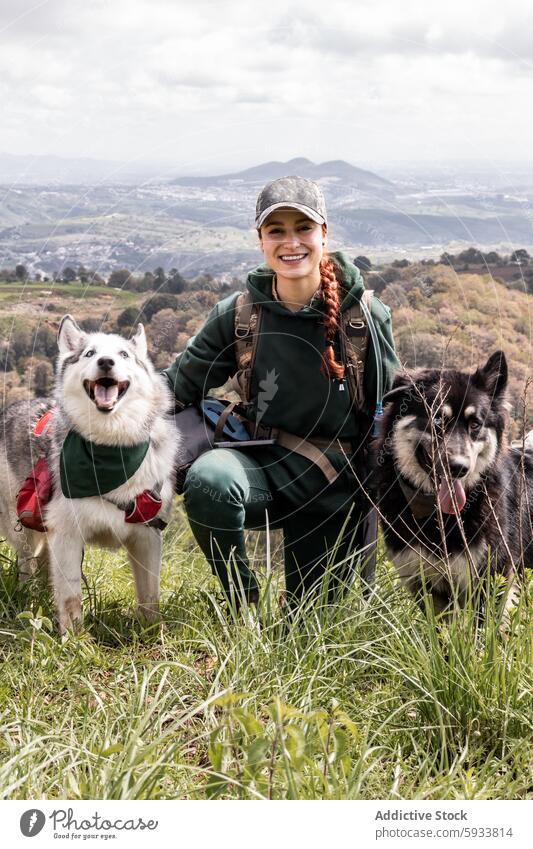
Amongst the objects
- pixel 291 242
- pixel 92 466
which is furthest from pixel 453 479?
pixel 92 466

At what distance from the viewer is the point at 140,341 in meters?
3.93

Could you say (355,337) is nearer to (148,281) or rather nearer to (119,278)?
(148,281)

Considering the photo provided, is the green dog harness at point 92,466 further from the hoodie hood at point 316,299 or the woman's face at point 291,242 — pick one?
the woman's face at point 291,242

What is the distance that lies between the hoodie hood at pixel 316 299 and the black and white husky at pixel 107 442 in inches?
28.7

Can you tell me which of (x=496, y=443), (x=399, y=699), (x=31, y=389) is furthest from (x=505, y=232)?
(x=31, y=389)

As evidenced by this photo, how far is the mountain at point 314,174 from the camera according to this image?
400 cm

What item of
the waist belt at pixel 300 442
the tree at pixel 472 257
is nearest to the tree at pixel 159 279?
the waist belt at pixel 300 442

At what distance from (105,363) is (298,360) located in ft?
3.57

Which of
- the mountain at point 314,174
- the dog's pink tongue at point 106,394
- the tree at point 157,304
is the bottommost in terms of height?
the dog's pink tongue at point 106,394

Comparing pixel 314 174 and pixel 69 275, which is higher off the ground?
pixel 314 174

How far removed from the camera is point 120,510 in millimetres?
4086

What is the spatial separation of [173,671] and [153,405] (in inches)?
55.1

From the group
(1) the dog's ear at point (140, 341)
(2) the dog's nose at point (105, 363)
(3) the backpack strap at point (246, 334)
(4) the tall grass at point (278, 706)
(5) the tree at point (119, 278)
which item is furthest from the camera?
(3) the backpack strap at point (246, 334)

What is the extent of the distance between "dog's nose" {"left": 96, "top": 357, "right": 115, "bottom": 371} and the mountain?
3.62 feet
